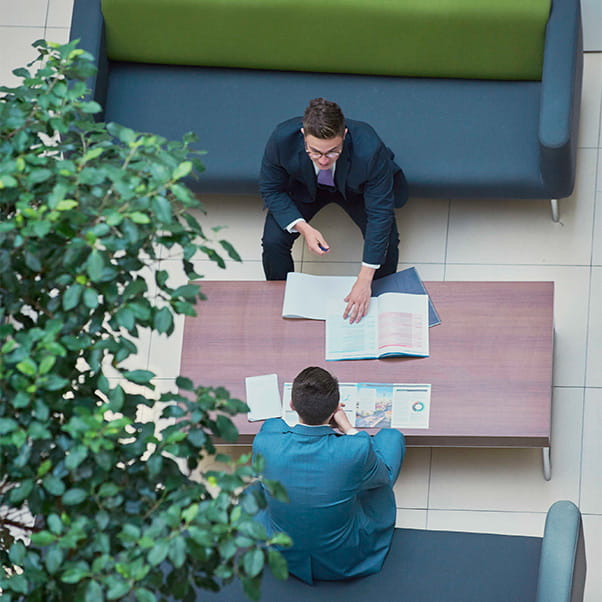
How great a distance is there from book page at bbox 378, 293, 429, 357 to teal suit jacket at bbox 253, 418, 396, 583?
0.74 m

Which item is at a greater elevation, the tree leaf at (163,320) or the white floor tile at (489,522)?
the tree leaf at (163,320)

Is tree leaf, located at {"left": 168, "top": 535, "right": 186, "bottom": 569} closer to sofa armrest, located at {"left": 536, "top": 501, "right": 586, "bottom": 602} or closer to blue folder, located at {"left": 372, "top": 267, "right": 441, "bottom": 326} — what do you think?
sofa armrest, located at {"left": 536, "top": 501, "right": 586, "bottom": 602}

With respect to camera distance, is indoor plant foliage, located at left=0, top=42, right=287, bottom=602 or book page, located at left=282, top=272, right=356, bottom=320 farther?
book page, located at left=282, top=272, right=356, bottom=320

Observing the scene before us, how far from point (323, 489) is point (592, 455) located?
4.97ft

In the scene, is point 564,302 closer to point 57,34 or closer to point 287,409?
point 287,409

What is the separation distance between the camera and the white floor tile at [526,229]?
14.7 feet

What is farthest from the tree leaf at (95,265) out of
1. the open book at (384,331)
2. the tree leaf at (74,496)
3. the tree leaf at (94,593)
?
the open book at (384,331)

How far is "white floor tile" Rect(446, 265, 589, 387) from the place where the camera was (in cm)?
422

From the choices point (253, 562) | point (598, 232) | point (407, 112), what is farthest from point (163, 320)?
point (598, 232)

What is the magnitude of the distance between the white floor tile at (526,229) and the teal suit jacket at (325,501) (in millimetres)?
1552

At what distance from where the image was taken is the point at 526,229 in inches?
179

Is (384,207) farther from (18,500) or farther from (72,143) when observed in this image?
(18,500)

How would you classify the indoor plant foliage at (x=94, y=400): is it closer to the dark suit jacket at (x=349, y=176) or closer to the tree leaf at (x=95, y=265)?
the tree leaf at (x=95, y=265)

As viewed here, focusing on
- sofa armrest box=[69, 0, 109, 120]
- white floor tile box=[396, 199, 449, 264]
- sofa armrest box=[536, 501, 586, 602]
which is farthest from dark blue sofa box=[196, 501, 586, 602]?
sofa armrest box=[69, 0, 109, 120]
